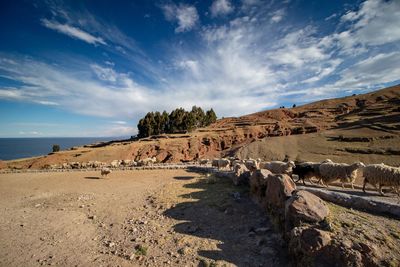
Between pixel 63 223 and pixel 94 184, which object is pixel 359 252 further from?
pixel 94 184

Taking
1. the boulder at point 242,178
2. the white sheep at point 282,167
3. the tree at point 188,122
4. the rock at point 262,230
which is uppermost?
the tree at point 188,122

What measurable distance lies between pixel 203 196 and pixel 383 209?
10.5 m

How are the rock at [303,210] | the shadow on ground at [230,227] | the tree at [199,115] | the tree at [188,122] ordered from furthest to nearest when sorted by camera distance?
1. the tree at [199,115]
2. the tree at [188,122]
3. the shadow on ground at [230,227]
4. the rock at [303,210]

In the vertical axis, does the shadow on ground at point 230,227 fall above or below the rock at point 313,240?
below

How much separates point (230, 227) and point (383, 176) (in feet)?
30.8

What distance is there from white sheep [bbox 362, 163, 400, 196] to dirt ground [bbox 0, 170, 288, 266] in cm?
703

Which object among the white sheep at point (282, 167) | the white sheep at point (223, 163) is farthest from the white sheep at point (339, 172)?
the white sheep at point (223, 163)

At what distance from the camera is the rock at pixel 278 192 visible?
35.4 feet

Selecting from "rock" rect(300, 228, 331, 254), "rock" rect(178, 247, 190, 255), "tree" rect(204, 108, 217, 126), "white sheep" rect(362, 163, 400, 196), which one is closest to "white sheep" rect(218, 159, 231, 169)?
"white sheep" rect(362, 163, 400, 196)

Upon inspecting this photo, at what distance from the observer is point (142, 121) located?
83.7 meters

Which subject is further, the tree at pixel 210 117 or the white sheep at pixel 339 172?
the tree at pixel 210 117

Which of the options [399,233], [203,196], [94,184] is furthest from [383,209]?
[94,184]

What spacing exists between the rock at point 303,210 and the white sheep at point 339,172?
298 inches

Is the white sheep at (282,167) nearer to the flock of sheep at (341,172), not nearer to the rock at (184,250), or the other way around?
the flock of sheep at (341,172)
